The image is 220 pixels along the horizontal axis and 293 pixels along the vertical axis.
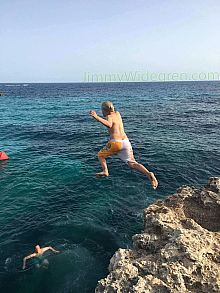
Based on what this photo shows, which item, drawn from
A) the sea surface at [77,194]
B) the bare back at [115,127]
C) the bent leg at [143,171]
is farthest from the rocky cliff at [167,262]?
the sea surface at [77,194]

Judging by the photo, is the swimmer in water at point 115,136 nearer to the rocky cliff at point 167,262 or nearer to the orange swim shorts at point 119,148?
the orange swim shorts at point 119,148

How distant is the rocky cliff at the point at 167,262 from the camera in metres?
7.63

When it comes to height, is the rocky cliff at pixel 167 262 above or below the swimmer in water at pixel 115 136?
below

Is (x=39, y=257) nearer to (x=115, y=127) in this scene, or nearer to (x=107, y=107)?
(x=115, y=127)

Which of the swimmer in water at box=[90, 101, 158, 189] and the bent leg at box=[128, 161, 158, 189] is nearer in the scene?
the swimmer in water at box=[90, 101, 158, 189]

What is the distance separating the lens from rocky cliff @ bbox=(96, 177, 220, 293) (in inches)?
300

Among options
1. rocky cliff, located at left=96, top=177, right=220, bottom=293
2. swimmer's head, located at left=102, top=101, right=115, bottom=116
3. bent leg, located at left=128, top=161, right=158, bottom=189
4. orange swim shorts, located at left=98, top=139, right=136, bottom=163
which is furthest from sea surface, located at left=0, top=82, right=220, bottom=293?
swimmer's head, located at left=102, top=101, right=115, bottom=116

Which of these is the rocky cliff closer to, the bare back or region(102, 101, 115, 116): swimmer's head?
the bare back

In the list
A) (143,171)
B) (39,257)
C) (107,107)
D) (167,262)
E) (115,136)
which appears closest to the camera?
(167,262)

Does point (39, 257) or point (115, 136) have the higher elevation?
point (115, 136)

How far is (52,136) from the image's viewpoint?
4009 centimetres

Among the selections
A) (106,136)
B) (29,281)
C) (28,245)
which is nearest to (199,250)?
(29,281)

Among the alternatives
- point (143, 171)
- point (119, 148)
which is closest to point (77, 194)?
point (143, 171)

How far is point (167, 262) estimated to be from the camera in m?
8.19
